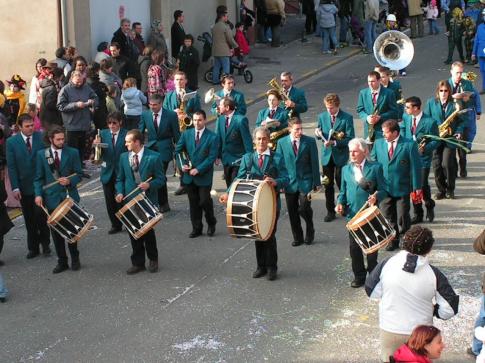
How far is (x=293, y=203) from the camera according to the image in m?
13.5

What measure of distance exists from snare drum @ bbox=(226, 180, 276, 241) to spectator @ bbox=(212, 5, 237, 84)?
1417 centimetres

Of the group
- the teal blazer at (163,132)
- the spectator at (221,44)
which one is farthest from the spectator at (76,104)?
the spectator at (221,44)

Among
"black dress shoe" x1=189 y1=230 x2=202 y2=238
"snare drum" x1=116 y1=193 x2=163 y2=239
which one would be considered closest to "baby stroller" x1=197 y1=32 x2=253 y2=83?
"black dress shoe" x1=189 y1=230 x2=202 y2=238

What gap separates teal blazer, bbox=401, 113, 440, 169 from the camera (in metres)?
14.6

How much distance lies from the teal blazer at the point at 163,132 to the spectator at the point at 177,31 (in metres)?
9.93

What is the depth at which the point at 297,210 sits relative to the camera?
44.3 ft

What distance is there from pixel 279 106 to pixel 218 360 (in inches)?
260

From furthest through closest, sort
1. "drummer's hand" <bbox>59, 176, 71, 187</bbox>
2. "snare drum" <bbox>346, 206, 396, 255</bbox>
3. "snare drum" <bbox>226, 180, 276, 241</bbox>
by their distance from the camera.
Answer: "drummer's hand" <bbox>59, 176, 71, 187</bbox>
"snare drum" <bbox>226, 180, 276, 241</bbox>
"snare drum" <bbox>346, 206, 396, 255</bbox>

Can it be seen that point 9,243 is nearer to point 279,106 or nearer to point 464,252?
point 279,106

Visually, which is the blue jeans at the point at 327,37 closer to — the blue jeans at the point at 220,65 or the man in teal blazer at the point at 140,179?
the blue jeans at the point at 220,65

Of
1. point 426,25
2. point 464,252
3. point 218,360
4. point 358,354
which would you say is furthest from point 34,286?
point 426,25

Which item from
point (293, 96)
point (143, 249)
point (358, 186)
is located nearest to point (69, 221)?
point (143, 249)

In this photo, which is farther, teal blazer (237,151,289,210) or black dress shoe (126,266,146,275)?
black dress shoe (126,266,146,275)

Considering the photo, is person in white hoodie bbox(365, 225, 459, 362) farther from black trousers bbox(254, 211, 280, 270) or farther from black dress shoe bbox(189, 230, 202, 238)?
black dress shoe bbox(189, 230, 202, 238)
